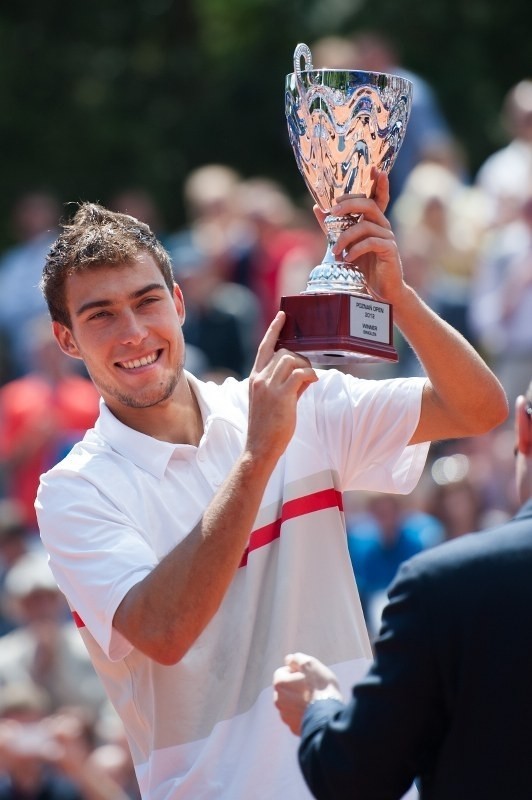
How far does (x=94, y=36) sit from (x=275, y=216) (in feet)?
27.9

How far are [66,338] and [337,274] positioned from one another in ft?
2.54

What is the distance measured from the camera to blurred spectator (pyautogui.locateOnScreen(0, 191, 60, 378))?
10914 millimetres

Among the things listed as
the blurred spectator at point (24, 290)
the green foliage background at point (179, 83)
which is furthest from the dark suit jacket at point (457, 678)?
the green foliage background at point (179, 83)

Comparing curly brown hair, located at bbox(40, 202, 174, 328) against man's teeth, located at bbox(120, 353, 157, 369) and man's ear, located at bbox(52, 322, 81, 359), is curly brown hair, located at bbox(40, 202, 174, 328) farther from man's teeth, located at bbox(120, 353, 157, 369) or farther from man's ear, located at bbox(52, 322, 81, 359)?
man's teeth, located at bbox(120, 353, 157, 369)

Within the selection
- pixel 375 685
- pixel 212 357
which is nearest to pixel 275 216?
pixel 212 357

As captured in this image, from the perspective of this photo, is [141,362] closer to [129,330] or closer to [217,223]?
[129,330]

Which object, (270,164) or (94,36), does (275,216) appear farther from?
(94,36)

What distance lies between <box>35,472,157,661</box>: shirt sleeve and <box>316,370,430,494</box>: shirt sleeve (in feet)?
1.89

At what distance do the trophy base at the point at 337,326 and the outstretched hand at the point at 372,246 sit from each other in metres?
0.05

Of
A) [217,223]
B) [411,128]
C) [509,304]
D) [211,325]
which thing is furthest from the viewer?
[217,223]

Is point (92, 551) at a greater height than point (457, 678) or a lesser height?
greater

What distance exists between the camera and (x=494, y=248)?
30.2ft

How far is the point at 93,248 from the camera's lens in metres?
3.94

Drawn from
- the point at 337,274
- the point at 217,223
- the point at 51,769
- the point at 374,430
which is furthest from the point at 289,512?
the point at 217,223
